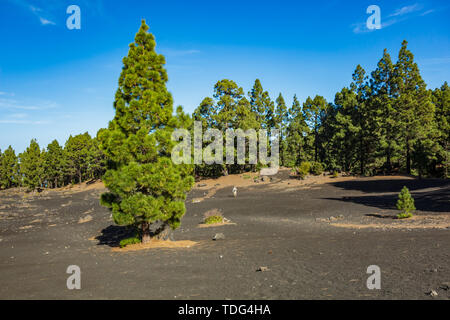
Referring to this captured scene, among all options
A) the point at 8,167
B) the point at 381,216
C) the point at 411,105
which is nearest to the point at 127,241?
the point at 381,216

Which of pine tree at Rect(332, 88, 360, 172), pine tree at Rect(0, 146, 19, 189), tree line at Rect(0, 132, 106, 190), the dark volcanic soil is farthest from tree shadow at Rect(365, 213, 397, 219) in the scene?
pine tree at Rect(0, 146, 19, 189)

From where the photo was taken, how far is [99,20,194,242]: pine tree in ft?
40.0

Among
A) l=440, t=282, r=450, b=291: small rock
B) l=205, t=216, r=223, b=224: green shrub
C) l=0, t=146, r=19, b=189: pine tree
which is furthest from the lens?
l=0, t=146, r=19, b=189: pine tree

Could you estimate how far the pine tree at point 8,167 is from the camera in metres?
81.8

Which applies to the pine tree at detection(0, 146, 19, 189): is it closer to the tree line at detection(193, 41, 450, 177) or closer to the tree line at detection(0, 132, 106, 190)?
the tree line at detection(0, 132, 106, 190)

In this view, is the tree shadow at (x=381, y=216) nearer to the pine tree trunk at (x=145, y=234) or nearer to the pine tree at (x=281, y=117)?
the pine tree trunk at (x=145, y=234)

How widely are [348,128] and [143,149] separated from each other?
39211 mm

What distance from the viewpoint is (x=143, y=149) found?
511 inches

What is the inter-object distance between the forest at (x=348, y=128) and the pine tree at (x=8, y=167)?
7.75m

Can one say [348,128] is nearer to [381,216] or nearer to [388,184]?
[388,184]

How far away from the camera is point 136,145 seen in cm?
1238

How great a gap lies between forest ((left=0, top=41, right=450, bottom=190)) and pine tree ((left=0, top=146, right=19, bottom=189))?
7755 mm

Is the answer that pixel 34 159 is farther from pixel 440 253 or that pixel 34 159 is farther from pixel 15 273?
pixel 440 253
